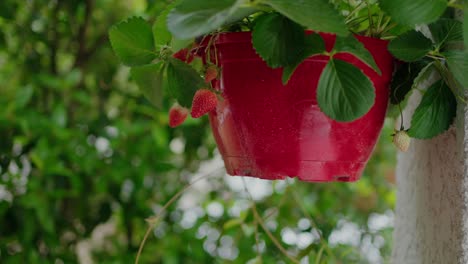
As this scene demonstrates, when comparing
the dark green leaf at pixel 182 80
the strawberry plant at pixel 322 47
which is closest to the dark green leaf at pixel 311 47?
the strawberry plant at pixel 322 47

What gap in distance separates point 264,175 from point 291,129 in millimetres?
56

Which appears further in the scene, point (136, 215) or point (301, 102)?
point (136, 215)

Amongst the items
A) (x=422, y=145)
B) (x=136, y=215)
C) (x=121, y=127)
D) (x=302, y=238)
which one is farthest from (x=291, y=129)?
(x=136, y=215)

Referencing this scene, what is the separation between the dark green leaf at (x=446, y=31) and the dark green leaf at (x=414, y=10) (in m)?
0.08

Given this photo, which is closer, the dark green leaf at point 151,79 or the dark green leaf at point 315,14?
the dark green leaf at point 315,14

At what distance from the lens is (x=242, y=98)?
58 centimetres

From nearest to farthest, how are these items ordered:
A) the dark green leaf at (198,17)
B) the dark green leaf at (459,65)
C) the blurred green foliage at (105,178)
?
the dark green leaf at (198,17), the dark green leaf at (459,65), the blurred green foliage at (105,178)

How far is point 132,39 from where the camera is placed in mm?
576

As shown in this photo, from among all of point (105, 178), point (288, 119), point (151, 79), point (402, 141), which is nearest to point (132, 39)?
point (151, 79)

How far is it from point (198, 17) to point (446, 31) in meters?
0.25

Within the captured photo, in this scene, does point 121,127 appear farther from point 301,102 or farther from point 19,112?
point 301,102

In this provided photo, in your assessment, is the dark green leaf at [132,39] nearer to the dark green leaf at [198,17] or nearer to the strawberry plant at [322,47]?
the strawberry plant at [322,47]

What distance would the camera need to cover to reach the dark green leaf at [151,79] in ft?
2.01

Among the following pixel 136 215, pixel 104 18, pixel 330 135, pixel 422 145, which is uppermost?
pixel 330 135
